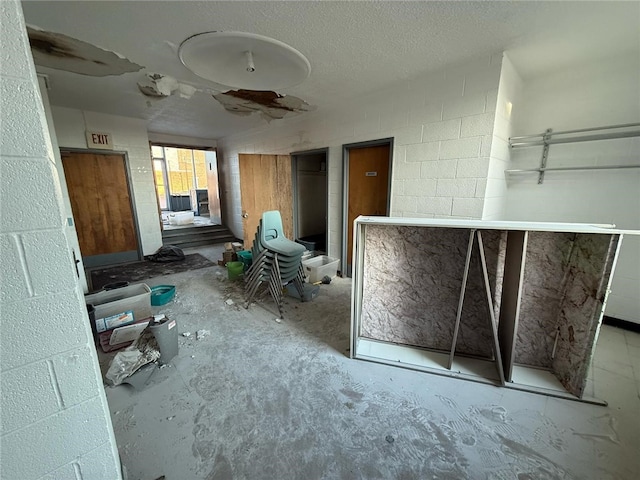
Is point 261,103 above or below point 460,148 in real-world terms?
above

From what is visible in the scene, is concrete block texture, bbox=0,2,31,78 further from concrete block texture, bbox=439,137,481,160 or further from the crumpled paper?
concrete block texture, bbox=439,137,481,160

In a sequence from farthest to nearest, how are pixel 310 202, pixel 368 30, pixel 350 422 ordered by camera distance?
pixel 310 202 → pixel 368 30 → pixel 350 422

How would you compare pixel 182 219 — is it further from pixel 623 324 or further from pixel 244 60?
pixel 623 324

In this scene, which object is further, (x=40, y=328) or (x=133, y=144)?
(x=133, y=144)

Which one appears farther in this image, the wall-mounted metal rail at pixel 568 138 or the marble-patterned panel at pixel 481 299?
the wall-mounted metal rail at pixel 568 138

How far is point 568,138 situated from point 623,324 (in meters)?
1.97

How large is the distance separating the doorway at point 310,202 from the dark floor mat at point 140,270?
1846 millimetres

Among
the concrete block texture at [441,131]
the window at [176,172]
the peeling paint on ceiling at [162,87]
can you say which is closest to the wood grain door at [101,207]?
the peeling paint on ceiling at [162,87]

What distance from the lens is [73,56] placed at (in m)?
2.35

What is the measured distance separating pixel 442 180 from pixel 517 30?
50.7 inches

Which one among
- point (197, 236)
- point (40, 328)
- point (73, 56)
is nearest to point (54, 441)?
point (40, 328)

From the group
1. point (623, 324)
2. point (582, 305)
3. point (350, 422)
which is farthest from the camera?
point (623, 324)

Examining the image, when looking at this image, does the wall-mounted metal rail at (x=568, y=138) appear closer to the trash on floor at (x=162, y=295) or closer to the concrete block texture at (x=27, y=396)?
the concrete block texture at (x=27, y=396)

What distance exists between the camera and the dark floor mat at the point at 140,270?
3.95 m
